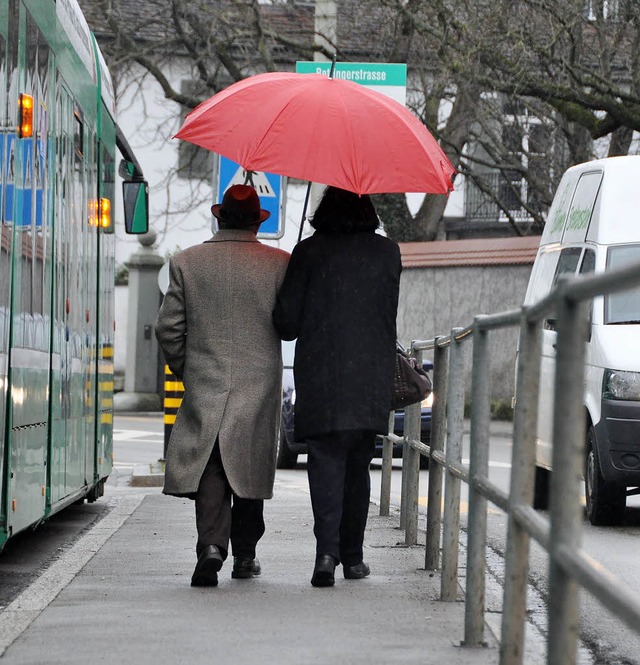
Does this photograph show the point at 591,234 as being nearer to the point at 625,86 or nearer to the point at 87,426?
the point at 87,426

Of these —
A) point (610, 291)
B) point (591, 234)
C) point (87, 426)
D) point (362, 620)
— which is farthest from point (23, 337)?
point (591, 234)

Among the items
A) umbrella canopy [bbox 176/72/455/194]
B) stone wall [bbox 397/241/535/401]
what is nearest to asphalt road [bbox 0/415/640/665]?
umbrella canopy [bbox 176/72/455/194]

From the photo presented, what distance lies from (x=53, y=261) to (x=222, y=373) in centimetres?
153

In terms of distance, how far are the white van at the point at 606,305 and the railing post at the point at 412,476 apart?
36.9 inches

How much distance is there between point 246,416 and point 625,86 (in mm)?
26359

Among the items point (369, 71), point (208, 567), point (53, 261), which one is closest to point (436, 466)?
point (208, 567)

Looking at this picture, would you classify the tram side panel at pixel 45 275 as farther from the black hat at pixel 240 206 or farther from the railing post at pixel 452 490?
the railing post at pixel 452 490

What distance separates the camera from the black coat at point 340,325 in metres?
6.41

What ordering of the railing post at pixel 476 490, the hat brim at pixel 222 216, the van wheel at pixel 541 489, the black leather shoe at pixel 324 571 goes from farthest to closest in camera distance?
the hat brim at pixel 222 216, the black leather shoe at pixel 324 571, the railing post at pixel 476 490, the van wheel at pixel 541 489

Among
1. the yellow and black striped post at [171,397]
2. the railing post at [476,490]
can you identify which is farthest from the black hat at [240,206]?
the yellow and black striped post at [171,397]

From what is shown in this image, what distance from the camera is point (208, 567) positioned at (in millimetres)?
6414

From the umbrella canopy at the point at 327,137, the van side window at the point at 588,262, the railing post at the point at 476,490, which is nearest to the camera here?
the railing post at the point at 476,490

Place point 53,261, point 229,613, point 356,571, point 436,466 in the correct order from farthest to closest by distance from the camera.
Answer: point 53,261 < point 436,466 < point 356,571 < point 229,613

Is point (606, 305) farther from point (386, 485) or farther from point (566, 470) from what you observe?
point (386, 485)
